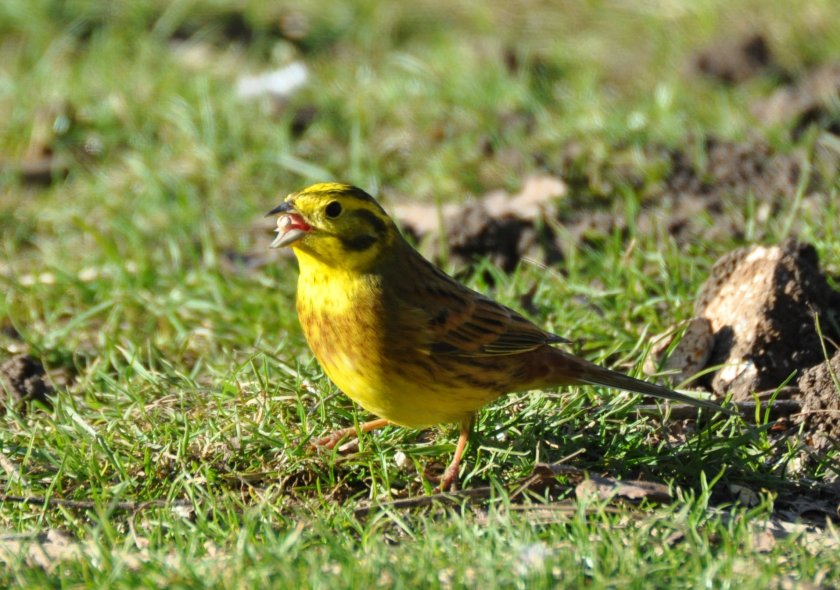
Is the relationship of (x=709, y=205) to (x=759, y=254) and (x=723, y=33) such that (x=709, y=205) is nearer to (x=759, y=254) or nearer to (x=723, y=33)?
(x=759, y=254)

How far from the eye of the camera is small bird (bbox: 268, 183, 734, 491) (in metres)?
4.26

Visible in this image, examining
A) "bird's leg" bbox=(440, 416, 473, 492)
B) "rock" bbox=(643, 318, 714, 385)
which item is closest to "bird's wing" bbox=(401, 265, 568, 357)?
"bird's leg" bbox=(440, 416, 473, 492)

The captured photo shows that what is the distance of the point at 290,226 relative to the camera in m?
4.28

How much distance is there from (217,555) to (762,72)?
5.58m

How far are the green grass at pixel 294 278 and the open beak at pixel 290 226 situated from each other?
2.33 ft

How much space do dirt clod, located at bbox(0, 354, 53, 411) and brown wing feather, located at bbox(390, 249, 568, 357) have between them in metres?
1.63

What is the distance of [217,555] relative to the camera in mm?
3711

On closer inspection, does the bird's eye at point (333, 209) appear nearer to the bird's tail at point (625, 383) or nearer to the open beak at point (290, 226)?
the open beak at point (290, 226)

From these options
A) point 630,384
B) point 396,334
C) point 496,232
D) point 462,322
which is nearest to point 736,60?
point 496,232

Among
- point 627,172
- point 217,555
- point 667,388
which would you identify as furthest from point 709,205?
point 217,555

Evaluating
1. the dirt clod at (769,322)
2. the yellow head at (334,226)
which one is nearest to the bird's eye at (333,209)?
the yellow head at (334,226)

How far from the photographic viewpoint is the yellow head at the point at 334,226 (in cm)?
428

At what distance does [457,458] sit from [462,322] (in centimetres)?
48

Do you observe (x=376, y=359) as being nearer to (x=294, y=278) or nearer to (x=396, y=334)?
(x=396, y=334)
